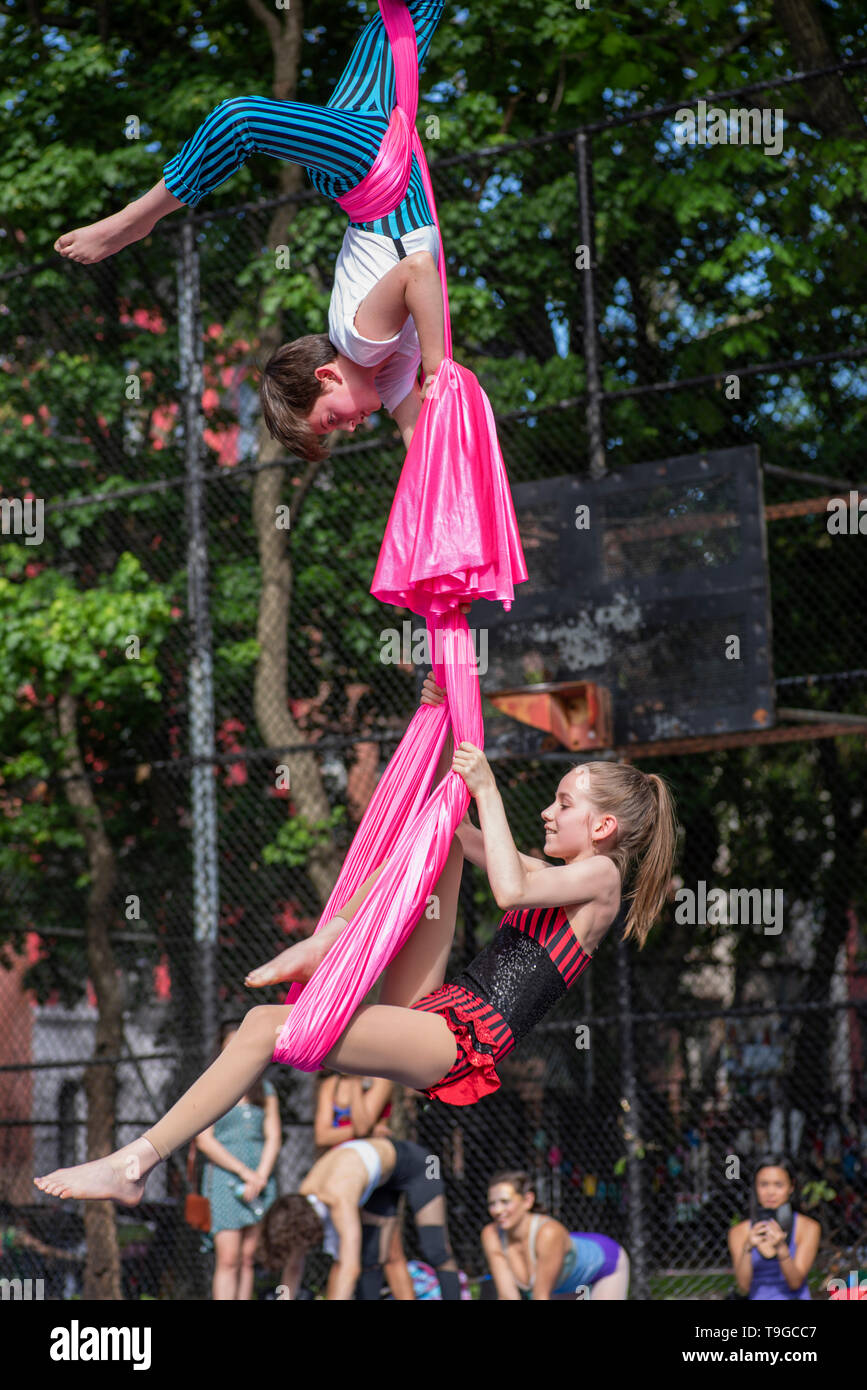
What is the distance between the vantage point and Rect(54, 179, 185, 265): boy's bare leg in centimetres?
324

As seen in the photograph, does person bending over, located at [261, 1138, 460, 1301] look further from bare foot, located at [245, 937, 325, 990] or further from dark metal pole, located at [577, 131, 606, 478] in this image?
bare foot, located at [245, 937, 325, 990]

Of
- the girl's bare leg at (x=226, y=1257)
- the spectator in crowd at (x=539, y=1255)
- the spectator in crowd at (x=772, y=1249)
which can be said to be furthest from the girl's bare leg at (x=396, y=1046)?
the girl's bare leg at (x=226, y=1257)

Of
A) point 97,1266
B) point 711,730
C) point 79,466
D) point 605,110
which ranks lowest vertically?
point 97,1266

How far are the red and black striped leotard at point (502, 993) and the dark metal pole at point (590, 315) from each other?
3.68 metres

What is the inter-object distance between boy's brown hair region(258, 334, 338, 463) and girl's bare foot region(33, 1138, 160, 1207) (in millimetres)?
1414

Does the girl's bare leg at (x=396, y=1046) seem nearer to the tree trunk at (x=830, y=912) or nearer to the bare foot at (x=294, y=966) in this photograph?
the bare foot at (x=294, y=966)

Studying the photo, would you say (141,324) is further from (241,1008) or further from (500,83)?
(241,1008)

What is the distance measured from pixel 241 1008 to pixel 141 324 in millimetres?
4412

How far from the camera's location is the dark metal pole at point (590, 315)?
6.99 meters

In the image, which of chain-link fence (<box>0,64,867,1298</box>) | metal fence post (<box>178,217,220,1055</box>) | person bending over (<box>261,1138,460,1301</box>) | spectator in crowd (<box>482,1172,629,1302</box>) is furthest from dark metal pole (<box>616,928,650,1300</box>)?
metal fence post (<box>178,217,220,1055</box>)

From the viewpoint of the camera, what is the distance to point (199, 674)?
7.60m

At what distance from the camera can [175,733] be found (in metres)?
9.90

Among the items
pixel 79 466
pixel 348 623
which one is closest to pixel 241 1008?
pixel 348 623

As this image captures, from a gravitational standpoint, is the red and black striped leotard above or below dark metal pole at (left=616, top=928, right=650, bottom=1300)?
above
